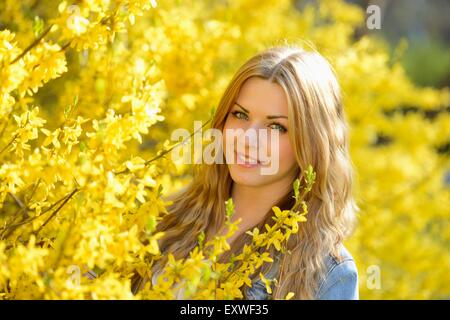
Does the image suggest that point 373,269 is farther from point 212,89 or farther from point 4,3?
point 4,3

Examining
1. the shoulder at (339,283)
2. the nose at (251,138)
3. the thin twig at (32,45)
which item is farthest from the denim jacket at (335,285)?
the thin twig at (32,45)

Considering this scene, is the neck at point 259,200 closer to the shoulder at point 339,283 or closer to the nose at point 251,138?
the nose at point 251,138

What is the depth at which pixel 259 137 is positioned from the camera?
94.6 inches

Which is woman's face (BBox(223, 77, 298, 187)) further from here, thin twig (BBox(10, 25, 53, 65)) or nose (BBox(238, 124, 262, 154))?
thin twig (BBox(10, 25, 53, 65))

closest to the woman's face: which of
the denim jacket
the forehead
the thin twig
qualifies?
the forehead

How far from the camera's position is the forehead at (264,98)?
7.89 ft

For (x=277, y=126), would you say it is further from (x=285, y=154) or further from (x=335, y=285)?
(x=335, y=285)

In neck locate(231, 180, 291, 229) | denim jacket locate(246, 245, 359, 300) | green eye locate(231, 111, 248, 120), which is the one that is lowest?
denim jacket locate(246, 245, 359, 300)

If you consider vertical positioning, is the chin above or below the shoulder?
above

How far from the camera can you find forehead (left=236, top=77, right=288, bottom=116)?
2.41m

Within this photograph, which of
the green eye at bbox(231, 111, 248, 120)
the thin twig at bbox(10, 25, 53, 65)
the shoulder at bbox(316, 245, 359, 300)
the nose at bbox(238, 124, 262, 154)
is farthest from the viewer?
the green eye at bbox(231, 111, 248, 120)

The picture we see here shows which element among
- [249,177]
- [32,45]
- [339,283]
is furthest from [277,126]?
[32,45]

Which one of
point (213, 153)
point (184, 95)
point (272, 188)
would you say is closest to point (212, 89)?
point (184, 95)
